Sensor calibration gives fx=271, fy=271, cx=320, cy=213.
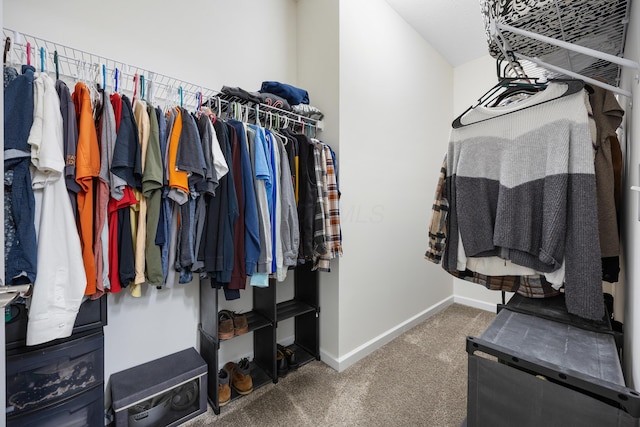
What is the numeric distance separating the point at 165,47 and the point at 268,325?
6.01ft

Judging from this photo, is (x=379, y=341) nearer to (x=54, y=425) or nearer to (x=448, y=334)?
(x=448, y=334)

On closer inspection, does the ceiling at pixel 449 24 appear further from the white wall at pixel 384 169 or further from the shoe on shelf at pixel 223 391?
the shoe on shelf at pixel 223 391

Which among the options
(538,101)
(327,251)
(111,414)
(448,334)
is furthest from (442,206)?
(111,414)

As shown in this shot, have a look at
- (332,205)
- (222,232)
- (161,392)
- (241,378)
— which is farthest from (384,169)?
(161,392)

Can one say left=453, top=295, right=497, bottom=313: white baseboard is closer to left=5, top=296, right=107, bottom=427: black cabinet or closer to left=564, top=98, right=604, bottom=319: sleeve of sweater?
left=564, top=98, right=604, bottom=319: sleeve of sweater

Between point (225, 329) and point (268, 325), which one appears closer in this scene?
point (225, 329)

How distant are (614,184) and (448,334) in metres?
1.94

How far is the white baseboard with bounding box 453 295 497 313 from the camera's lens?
2947mm

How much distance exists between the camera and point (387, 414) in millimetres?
1524

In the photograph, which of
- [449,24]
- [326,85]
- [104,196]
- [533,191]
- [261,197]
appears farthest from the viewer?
[449,24]

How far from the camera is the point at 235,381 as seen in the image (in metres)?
1.69

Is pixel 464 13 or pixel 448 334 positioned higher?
pixel 464 13

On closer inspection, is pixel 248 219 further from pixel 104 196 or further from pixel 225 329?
pixel 225 329

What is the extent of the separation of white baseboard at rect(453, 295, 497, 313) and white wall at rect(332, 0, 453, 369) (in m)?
0.36
